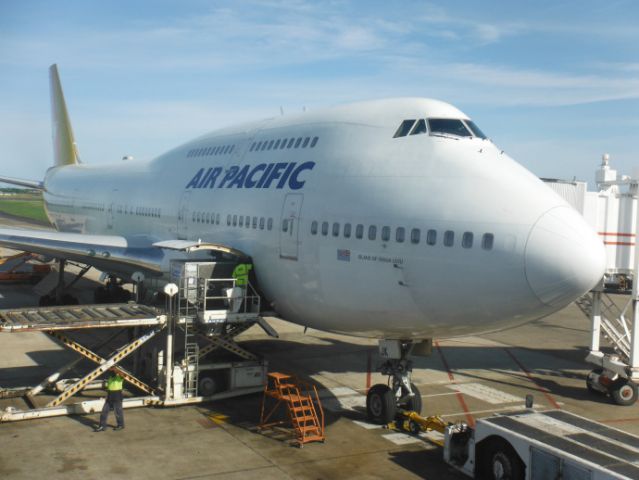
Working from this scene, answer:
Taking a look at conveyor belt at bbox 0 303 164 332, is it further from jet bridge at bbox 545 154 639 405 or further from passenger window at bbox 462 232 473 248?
jet bridge at bbox 545 154 639 405

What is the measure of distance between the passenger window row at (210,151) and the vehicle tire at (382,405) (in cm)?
862

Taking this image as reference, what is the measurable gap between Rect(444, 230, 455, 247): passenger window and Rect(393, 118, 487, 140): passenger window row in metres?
2.63

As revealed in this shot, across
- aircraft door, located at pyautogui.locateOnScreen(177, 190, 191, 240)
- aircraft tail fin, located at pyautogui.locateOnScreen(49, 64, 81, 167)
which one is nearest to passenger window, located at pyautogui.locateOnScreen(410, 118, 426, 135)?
aircraft door, located at pyautogui.locateOnScreen(177, 190, 191, 240)

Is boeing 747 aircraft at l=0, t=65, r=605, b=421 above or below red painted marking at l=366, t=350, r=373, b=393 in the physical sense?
above

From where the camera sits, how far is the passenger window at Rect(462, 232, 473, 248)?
1203 centimetres

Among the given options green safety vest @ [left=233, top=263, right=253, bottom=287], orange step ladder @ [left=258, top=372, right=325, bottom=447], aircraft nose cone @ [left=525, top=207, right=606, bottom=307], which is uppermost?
aircraft nose cone @ [left=525, top=207, right=606, bottom=307]

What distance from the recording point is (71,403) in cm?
1634

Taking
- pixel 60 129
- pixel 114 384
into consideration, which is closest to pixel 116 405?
pixel 114 384

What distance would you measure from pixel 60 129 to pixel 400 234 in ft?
113

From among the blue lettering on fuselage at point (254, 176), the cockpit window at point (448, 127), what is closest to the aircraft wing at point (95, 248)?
the blue lettering on fuselage at point (254, 176)

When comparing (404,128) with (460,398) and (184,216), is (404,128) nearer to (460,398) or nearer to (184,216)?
(460,398)

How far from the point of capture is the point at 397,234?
12.9m

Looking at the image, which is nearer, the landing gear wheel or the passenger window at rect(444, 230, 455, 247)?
the passenger window at rect(444, 230, 455, 247)

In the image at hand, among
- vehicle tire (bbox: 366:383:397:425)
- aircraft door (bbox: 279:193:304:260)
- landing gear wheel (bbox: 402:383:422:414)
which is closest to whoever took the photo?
aircraft door (bbox: 279:193:304:260)
